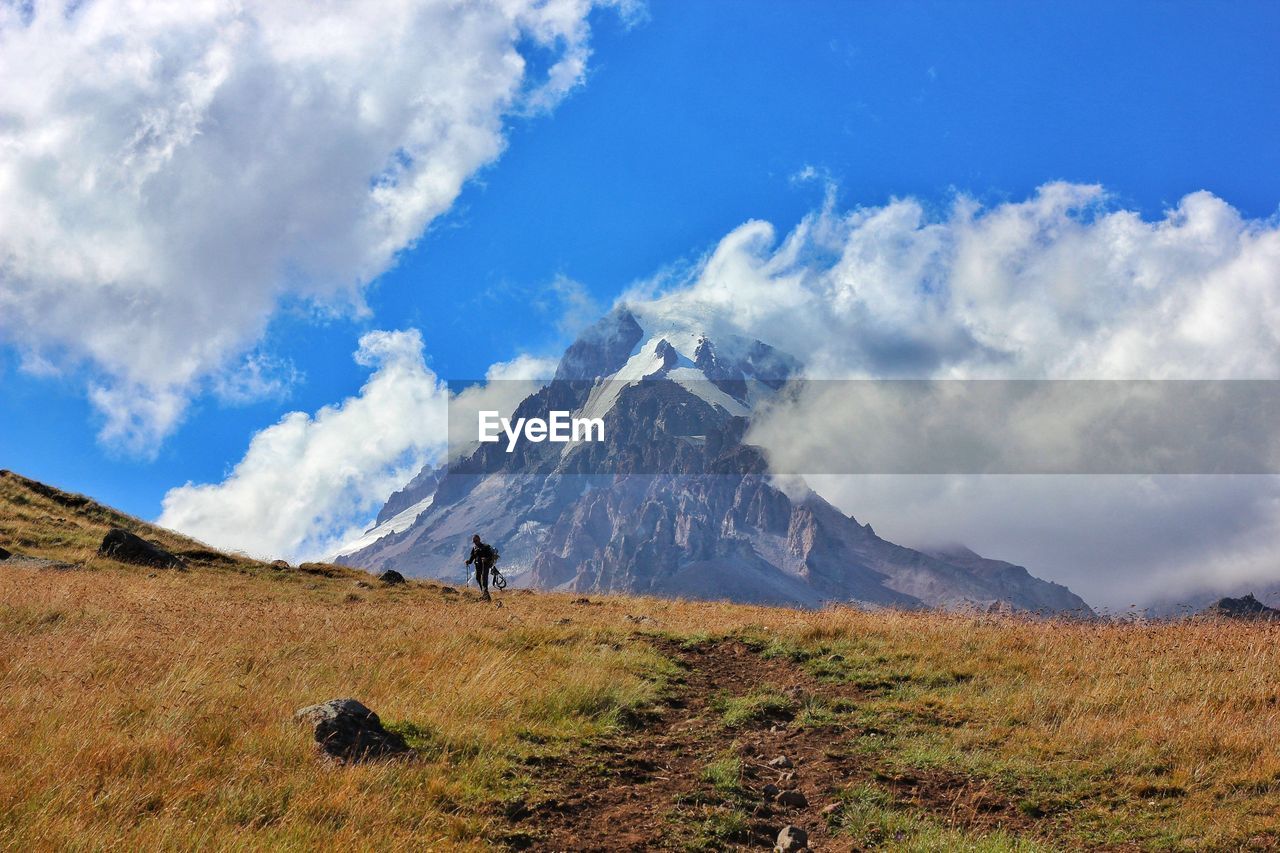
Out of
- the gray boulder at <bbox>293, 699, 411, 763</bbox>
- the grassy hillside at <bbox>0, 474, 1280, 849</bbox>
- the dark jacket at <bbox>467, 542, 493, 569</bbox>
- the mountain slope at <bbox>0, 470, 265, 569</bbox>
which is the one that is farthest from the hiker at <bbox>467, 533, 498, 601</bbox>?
the gray boulder at <bbox>293, 699, 411, 763</bbox>

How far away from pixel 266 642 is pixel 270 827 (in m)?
8.63

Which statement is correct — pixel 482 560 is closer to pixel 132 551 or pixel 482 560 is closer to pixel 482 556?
pixel 482 556

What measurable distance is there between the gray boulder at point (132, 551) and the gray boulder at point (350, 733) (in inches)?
1059

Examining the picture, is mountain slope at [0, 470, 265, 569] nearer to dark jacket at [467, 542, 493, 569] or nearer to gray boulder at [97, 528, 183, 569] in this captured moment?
gray boulder at [97, 528, 183, 569]

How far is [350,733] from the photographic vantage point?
940 cm

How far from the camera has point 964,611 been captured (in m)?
20.9

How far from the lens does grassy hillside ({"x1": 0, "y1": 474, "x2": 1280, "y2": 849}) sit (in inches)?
304

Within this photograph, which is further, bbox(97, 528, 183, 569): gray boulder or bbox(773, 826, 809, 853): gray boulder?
bbox(97, 528, 183, 569): gray boulder

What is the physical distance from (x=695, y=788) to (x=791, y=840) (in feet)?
6.26

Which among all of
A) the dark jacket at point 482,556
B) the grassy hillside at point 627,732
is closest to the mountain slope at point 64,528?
the dark jacket at point 482,556

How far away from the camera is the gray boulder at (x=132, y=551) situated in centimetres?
3203

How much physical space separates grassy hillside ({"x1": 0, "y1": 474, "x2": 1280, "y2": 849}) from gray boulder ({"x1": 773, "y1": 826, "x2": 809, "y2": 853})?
29 centimetres

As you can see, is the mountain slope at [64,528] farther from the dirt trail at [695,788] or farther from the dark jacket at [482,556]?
the dirt trail at [695,788]

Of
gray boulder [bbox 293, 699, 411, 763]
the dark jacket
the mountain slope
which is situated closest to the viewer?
gray boulder [bbox 293, 699, 411, 763]
